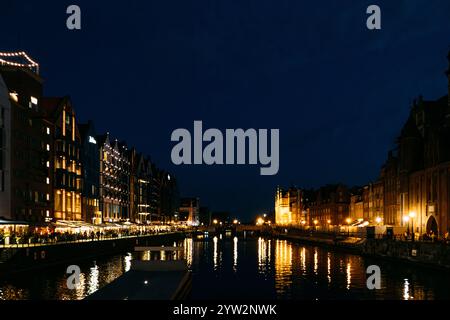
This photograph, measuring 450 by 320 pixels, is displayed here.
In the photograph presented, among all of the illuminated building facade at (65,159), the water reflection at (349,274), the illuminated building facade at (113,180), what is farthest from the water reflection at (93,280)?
the illuminated building facade at (113,180)

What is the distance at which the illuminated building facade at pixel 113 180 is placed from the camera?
16200 cm

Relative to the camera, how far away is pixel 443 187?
9625cm

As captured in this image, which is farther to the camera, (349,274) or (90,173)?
(90,173)

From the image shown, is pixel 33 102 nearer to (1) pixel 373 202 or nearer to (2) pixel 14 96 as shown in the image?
(2) pixel 14 96

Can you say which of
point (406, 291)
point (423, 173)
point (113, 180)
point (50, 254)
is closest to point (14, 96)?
point (50, 254)

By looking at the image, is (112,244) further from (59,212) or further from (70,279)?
(70,279)

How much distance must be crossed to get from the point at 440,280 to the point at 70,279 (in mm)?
34084

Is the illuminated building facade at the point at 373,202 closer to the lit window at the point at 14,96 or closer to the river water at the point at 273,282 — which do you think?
the river water at the point at 273,282

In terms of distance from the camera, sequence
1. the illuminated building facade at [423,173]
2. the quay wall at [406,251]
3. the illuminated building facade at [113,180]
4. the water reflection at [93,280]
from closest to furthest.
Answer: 1. the water reflection at [93,280]
2. the quay wall at [406,251]
3. the illuminated building facade at [423,173]
4. the illuminated building facade at [113,180]

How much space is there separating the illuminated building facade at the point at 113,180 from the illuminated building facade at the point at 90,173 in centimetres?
547

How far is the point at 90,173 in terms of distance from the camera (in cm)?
14525

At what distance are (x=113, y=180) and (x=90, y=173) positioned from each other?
29.6 metres

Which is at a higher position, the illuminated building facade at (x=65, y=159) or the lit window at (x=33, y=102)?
the lit window at (x=33, y=102)
